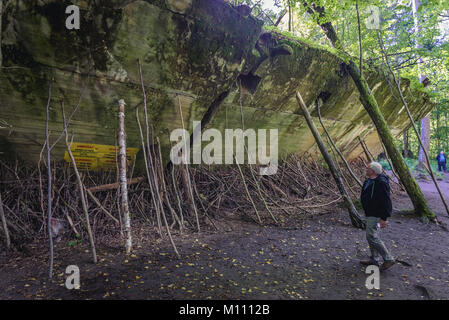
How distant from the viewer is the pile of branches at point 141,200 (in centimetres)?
452

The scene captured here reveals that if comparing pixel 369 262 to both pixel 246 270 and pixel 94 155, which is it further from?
pixel 94 155

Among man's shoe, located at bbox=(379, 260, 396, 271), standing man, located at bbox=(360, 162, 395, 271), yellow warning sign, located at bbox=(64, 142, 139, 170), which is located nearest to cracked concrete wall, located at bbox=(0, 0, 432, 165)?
yellow warning sign, located at bbox=(64, 142, 139, 170)

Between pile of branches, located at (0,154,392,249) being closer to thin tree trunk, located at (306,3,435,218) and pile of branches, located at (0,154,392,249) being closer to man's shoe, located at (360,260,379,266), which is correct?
thin tree trunk, located at (306,3,435,218)

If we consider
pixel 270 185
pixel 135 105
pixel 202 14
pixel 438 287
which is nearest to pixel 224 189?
pixel 270 185

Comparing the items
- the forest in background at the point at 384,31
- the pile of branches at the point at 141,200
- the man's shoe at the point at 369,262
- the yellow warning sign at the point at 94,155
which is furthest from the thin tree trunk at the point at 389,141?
the yellow warning sign at the point at 94,155

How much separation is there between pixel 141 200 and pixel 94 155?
1243 millimetres

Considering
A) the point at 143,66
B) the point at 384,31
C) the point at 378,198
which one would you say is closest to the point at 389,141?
the point at 384,31

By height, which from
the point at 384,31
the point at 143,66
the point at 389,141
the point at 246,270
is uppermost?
the point at 384,31

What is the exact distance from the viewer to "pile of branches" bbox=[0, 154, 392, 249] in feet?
14.8

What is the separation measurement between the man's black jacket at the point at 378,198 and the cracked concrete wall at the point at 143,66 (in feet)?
10.5

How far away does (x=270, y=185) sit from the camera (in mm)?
7422

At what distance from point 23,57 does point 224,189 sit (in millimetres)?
4464

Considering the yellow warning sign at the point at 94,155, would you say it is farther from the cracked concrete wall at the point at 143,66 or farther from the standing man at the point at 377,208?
the standing man at the point at 377,208

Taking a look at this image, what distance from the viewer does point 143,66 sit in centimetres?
443
